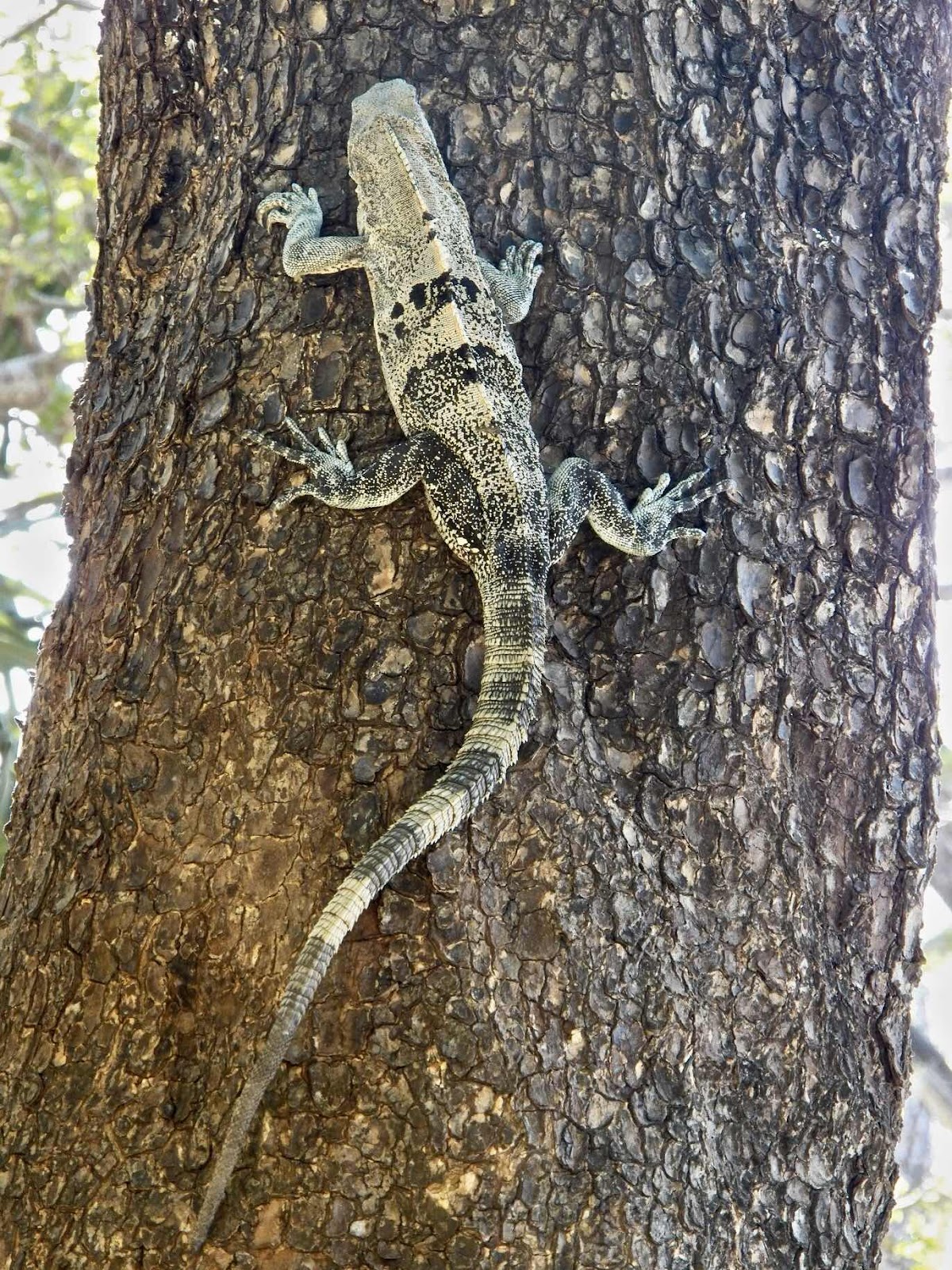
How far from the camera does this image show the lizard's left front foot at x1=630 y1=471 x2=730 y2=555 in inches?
94.3

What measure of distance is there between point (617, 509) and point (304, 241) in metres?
0.93

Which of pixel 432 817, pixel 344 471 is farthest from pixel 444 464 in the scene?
pixel 432 817

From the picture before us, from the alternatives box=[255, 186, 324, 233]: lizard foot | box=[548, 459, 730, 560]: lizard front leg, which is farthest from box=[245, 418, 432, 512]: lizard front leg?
box=[255, 186, 324, 233]: lizard foot

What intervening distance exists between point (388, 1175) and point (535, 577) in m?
1.19

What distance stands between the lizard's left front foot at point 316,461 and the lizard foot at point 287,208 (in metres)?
0.47

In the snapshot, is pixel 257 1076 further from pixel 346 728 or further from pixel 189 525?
pixel 189 525

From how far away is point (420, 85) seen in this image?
2.66 meters

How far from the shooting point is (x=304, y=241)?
259 cm

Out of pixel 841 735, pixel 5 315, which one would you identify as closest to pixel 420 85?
pixel 841 735

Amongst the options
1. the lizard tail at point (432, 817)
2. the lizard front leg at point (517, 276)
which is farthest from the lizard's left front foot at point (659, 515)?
the lizard front leg at point (517, 276)

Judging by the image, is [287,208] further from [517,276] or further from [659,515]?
[659,515]

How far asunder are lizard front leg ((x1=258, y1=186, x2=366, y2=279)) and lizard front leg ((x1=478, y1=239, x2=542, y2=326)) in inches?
12.6

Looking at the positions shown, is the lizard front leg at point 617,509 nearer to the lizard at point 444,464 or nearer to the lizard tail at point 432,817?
the lizard at point 444,464

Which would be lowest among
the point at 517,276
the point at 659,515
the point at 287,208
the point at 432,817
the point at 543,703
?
the point at 432,817
